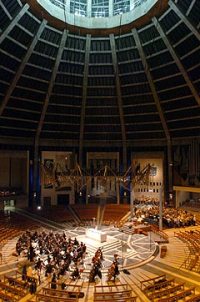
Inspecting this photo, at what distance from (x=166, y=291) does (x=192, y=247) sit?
8.81m

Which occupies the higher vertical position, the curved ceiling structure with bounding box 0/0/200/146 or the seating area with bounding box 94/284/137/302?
the curved ceiling structure with bounding box 0/0/200/146

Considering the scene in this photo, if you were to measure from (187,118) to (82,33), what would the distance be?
47.5 ft

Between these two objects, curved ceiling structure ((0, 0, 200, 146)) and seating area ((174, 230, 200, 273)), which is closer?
seating area ((174, 230, 200, 273))

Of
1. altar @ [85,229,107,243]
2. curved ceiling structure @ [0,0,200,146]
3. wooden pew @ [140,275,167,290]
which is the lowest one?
wooden pew @ [140,275,167,290]

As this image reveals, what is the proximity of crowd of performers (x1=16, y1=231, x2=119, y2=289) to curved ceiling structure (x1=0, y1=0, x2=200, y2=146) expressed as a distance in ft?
51.7

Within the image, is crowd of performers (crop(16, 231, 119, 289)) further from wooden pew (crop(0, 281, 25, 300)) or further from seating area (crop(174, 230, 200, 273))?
seating area (crop(174, 230, 200, 273))

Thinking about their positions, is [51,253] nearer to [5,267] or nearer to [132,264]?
[5,267]

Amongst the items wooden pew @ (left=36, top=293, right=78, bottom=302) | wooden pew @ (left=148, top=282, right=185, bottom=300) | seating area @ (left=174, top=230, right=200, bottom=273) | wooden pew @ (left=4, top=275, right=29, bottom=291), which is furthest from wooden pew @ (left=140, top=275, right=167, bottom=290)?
wooden pew @ (left=4, top=275, right=29, bottom=291)

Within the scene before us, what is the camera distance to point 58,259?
1855 centimetres

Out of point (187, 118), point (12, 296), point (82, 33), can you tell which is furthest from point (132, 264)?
point (82, 33)

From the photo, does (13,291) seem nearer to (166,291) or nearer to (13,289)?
(13,289)

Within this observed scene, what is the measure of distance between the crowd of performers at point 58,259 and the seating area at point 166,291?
250 centimetres

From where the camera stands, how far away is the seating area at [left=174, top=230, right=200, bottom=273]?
19.0m

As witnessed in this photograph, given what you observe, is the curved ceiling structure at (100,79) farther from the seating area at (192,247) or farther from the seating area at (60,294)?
the seating area at (60,294)
